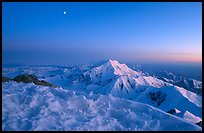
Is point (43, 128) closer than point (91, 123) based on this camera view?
Yes

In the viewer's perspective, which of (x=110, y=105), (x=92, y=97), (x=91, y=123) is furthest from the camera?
(x=92, y=97)

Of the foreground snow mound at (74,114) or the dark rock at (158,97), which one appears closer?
the foreground snow mound at (74,114)

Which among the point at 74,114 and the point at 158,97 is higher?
the point at 74,114

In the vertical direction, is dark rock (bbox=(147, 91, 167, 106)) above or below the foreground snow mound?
below

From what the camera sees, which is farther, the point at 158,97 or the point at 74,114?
the point at 158,97

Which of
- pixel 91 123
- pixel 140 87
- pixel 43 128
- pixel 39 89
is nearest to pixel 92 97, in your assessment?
pixel 39 89

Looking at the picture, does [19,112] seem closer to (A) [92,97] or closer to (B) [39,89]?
(B) [39,89]

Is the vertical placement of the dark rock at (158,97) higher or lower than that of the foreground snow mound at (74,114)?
lower

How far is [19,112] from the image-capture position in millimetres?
10273

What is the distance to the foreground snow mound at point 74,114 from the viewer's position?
959cm

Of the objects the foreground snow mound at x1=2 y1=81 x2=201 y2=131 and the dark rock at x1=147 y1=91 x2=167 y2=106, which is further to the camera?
the dark rock at x1=147 y1=91 x2=167 y2=106

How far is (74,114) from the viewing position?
10680 mm

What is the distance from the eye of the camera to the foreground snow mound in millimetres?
9594

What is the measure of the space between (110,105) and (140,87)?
165356 millimetres
